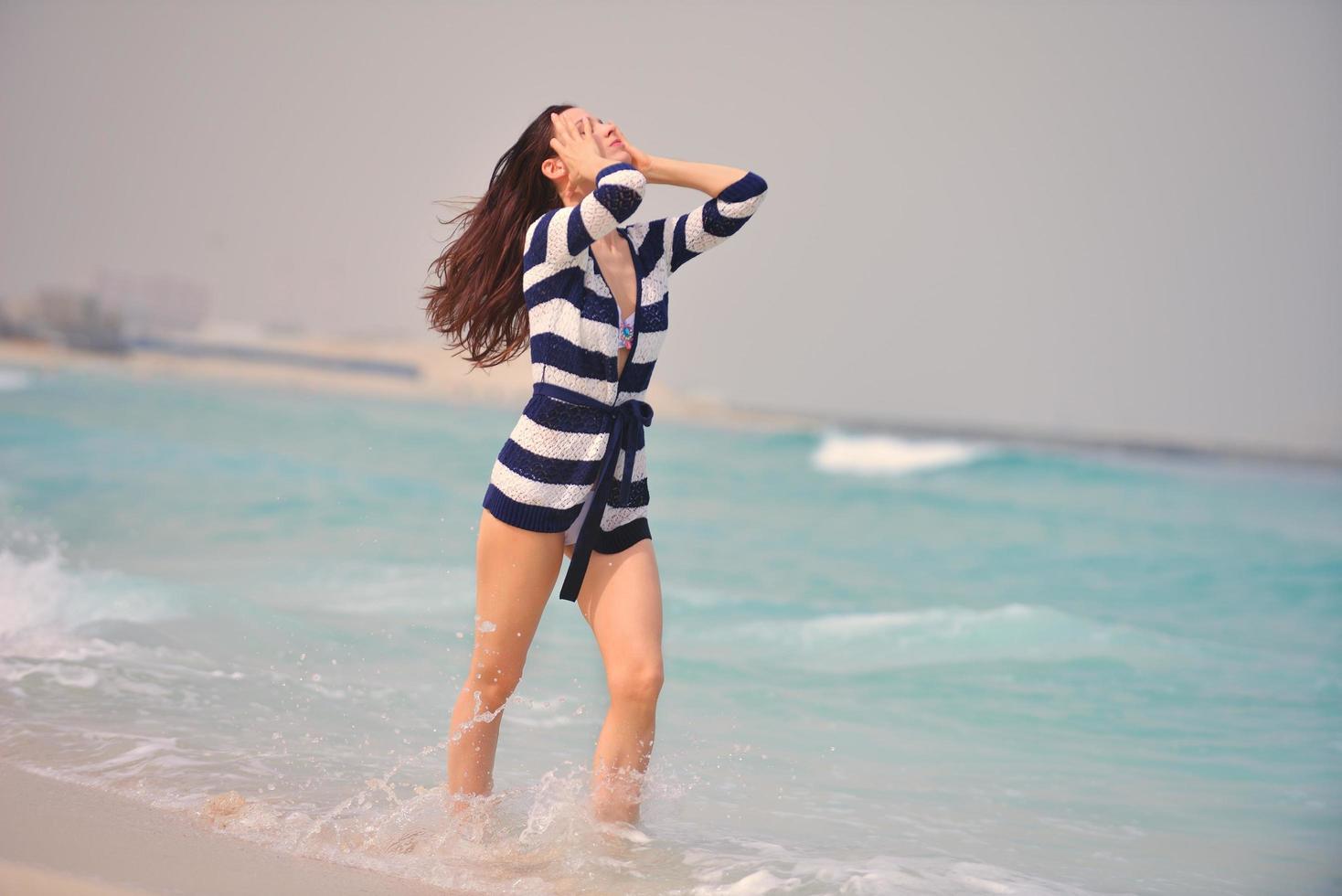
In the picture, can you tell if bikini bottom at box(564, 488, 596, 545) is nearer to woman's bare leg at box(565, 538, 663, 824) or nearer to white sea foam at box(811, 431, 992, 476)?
woman's bare leg at box(565, 538, 663, 824)

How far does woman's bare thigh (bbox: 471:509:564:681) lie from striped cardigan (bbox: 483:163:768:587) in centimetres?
4

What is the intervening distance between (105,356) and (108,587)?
1255 inches

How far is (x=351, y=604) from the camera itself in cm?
642

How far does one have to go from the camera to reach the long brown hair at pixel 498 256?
2842 millimetres

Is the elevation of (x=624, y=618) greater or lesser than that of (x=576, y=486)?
lesser

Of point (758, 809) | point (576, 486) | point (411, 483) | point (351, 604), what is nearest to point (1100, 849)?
point (758, 809)

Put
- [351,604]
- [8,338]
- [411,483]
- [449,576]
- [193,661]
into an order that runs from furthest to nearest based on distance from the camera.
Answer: [8,338] → [411,483] → [449,576] → [351,604] → [193,661]

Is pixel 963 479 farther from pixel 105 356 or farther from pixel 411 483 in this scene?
pixel 105 356

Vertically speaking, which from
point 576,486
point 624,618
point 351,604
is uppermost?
point 576,486

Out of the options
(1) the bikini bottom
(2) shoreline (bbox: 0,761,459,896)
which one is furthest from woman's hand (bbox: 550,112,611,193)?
(2) shoreline (bbox: 0,761,459,896)

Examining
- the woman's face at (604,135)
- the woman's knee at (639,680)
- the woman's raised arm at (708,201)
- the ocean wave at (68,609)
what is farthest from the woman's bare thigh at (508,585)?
the ocean wave at (68,609)

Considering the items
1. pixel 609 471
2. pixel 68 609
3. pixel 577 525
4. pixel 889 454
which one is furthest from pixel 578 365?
pixel 889 454

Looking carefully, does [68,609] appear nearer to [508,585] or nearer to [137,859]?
[137,859]

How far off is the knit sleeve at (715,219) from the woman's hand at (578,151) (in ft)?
0.74
